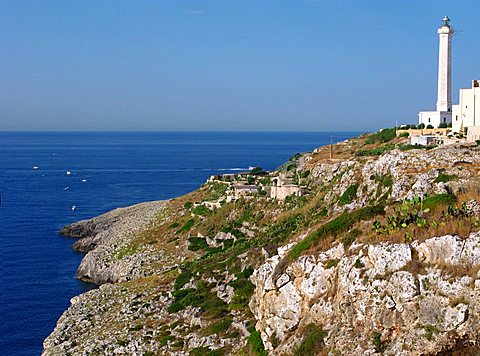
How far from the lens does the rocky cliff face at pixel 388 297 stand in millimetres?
20219

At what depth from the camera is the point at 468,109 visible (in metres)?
54.9

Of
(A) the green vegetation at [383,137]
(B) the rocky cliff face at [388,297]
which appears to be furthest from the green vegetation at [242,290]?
(A) the green vegetation at [383,137]

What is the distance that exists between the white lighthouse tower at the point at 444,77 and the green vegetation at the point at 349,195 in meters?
30.6

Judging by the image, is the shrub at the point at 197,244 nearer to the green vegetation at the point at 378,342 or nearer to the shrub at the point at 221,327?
the shrub at the point at 221,327

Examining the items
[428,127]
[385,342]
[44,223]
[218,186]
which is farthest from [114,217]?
[385,342]

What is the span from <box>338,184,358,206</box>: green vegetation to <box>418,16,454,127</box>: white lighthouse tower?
100ft

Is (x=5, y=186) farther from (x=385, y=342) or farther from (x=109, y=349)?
(x=385, y=342)

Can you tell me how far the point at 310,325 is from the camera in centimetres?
2355

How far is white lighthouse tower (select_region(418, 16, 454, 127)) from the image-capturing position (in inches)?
2520

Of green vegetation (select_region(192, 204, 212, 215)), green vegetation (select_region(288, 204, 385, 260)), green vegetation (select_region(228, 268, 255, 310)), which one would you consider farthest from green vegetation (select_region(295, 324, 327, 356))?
green vegetation (select_region(192, 204, 212, 215))

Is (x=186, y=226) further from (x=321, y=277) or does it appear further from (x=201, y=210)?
(x=321, y=277)

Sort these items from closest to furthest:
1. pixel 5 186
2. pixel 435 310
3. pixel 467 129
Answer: pixel 435 310
pixel 467 129
pixel 5 186

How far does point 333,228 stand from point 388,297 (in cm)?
532

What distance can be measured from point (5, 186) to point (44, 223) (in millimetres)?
48652
